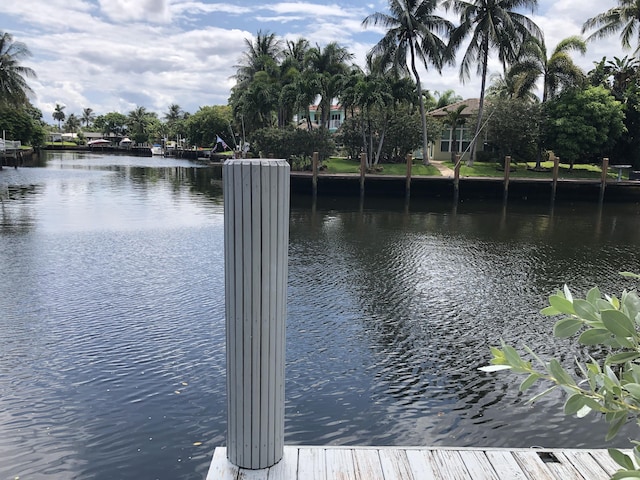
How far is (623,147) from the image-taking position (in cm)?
3634

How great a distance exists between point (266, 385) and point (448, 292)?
8449mm

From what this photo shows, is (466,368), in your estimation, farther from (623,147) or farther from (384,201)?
(623,147)

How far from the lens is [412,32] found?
113 ft

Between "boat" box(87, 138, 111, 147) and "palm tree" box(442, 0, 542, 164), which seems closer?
"palm tree" box(442, 0, 542, 164)

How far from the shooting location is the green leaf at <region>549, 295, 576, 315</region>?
1.51 meters

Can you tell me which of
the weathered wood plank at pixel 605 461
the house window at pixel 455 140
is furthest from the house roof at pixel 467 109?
the weathered wood plank at pixel 605 461

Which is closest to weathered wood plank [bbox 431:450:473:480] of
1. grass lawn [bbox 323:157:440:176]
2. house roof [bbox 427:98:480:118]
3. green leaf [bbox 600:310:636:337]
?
green leaf [bbox 600:310:636:337]

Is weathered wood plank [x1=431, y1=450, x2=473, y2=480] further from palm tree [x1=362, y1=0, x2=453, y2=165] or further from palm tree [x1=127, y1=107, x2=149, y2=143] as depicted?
palm tree [x1=127, y1=107, x2=149, y2=143]

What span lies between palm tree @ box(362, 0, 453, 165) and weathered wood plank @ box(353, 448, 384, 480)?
3356 centimetres

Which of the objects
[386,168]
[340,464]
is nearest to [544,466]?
[340,464]

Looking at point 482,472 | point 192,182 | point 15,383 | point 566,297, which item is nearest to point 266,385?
point 482,472

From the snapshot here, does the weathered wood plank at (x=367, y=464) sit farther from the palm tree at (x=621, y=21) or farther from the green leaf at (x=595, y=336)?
the palm tree at (x=621, y=21)

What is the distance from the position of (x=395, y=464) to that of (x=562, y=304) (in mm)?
2500

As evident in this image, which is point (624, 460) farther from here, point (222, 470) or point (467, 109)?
point (467, 109)
